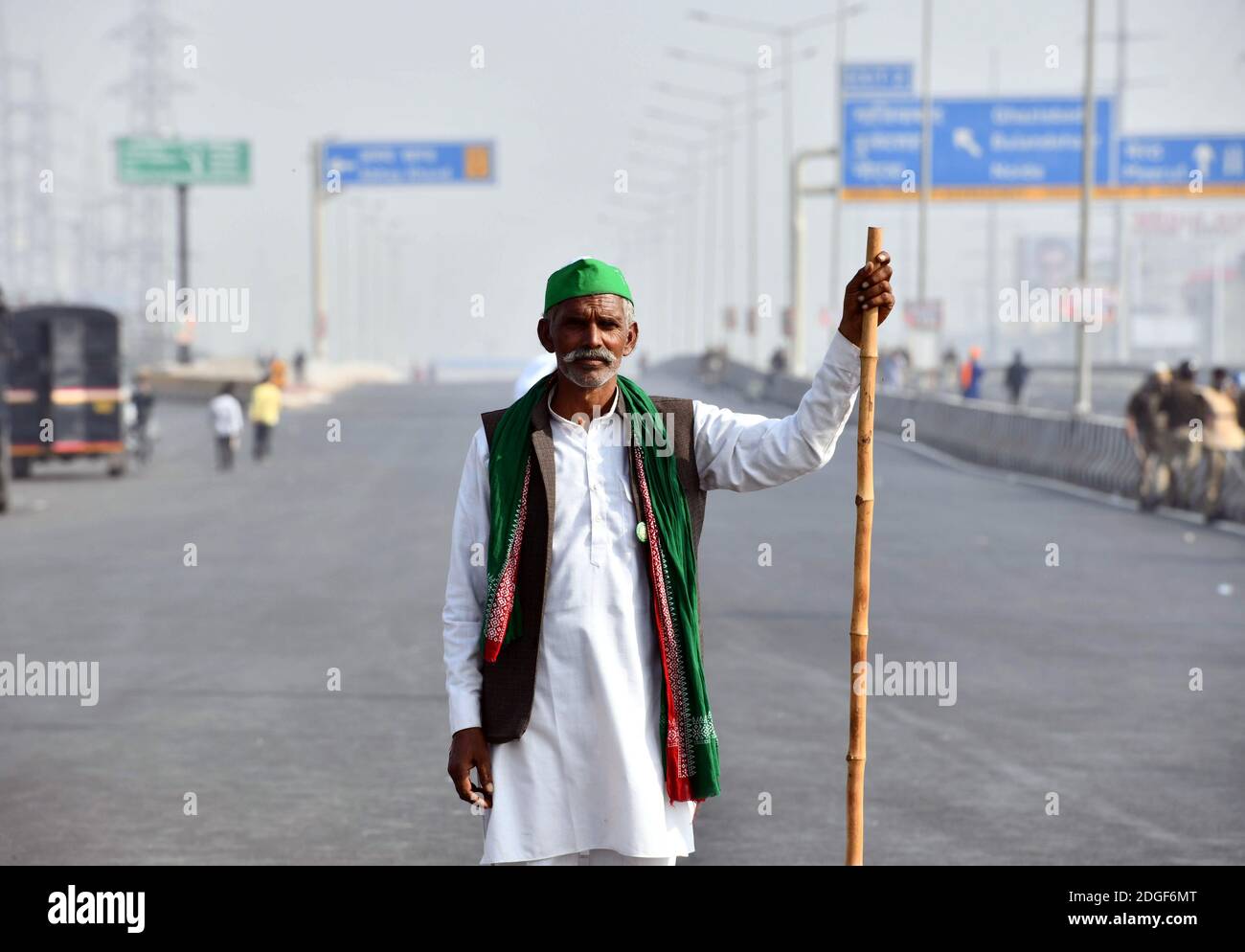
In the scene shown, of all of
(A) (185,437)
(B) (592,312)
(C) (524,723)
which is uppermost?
(B) (592,312)

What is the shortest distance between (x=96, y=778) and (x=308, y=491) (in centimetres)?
1931

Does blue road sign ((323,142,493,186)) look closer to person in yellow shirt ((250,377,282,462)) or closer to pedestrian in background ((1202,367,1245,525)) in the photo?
person in yellow shirt ((250,377,282,462))

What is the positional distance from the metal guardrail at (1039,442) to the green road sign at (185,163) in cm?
2869

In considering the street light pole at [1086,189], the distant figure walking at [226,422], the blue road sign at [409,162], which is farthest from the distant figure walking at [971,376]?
the blue road sign at [409,162]

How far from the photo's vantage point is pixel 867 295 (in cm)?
441

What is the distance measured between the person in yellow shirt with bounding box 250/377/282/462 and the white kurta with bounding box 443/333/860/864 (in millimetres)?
29754

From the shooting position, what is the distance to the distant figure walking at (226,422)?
106ft

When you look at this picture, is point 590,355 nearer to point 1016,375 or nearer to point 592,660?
point 592,660

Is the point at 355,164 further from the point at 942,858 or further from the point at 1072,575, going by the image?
the point at 942,858

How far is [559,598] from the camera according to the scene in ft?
15.3

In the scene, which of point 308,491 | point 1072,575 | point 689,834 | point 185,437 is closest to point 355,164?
point 185,437
